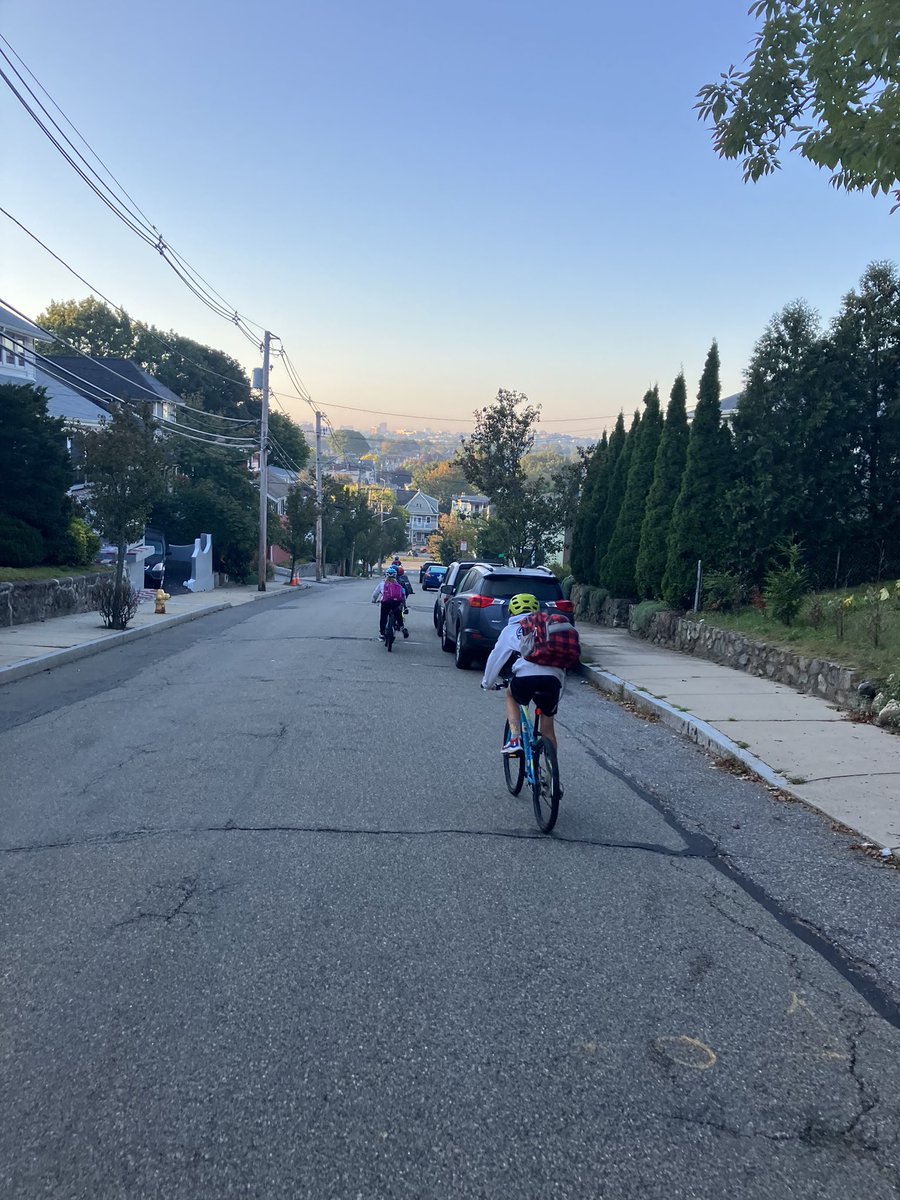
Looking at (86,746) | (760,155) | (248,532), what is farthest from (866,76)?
(248,532)

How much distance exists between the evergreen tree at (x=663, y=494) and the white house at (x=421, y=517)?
159317 millimetres

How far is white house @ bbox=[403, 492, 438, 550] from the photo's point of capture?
599ft

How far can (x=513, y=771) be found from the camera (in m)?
8.31

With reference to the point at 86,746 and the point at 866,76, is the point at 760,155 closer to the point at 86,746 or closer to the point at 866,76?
the point at 866,76

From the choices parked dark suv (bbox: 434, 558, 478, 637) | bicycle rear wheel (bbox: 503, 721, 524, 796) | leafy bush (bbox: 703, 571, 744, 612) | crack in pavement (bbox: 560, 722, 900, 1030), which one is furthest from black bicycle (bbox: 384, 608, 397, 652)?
crack in pavement (bbox: 560, 722, 900, 1030)

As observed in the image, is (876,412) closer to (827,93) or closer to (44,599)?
(827,93)

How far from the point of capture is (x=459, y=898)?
5.33m

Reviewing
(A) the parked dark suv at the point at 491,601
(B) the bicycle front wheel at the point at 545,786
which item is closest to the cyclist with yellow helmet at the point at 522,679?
(B) the bicycle front wheel at the point at 545,786

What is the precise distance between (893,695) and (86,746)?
8.11m

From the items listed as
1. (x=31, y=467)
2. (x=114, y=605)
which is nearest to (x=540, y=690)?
(x=114, y=605)

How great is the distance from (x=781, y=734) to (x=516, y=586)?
20.8 ft

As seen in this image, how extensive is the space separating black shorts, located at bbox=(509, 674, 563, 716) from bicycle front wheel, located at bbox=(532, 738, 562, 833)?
0.27 meters

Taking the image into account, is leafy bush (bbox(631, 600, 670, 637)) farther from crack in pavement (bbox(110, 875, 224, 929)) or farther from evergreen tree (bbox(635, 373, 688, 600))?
crack in pavement (bbox(110, 875, 224, 929))

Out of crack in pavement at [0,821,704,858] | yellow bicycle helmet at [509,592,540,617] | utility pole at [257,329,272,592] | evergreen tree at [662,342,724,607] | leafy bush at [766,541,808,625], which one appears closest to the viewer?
crack in pavement at [0,821,704,858]
